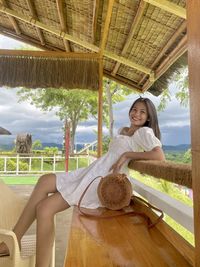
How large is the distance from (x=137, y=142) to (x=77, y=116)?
12.9 meters

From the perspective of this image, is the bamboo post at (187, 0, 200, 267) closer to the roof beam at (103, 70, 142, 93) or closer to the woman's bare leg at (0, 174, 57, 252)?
the woman's bare leg at (0, 174, 57, 252)

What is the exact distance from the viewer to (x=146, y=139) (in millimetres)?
1642

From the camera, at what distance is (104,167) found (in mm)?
1701

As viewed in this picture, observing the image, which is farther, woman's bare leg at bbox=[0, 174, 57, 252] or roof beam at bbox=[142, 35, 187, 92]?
roof beam at bbox=[142, 35, 187, 92]

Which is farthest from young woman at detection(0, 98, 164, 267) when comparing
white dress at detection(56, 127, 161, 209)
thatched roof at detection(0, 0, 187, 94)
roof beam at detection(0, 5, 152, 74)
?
roof beam at detection(0, 5, 152, 74)

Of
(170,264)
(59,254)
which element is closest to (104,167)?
(170,264)

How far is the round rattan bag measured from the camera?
4.88 feet

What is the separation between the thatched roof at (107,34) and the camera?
8.58 feet

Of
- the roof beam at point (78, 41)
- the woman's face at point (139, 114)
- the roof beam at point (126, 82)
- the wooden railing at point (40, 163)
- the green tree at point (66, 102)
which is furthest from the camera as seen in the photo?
the green tree at point (66, 102)

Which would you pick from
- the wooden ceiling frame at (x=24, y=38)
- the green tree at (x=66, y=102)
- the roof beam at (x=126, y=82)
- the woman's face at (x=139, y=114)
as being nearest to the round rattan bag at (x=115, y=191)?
the woman's face at (x=139, y=114)

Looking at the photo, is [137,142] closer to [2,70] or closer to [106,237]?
[106,237]

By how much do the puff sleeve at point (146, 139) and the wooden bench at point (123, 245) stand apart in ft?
1.49

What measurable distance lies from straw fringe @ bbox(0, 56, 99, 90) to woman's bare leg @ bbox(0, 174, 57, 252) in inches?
94.4

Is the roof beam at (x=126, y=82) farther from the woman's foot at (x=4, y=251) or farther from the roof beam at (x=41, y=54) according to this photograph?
the woman's foot at (x=4, y=251)
